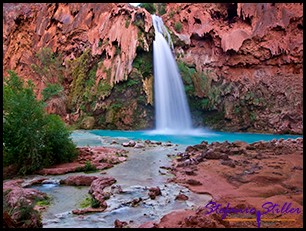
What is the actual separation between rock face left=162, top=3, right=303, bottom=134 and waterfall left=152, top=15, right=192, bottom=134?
48.9 inches

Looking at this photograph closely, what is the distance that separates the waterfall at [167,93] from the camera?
2575 centimetres

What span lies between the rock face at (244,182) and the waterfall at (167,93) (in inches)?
528

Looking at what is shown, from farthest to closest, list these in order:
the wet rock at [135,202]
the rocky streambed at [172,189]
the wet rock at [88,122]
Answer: the wet rock at [88,122] → the wet rock at [135,202] → the rocky streambed at [172,189]

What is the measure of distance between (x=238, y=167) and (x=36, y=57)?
29.9 metres

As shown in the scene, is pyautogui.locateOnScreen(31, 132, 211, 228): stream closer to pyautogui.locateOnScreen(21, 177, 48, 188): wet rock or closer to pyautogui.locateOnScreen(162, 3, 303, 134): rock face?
pyautogui.locateOnScreen(21, 177, 48, 188): wet rock

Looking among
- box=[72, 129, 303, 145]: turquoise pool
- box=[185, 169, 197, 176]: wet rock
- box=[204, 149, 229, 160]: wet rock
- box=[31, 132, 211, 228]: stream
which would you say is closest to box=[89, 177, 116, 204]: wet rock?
box=[31, 132, 211, 228]: stream

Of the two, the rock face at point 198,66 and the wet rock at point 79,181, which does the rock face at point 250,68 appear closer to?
the rock face at point 198,66

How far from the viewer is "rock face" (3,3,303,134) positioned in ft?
84.5

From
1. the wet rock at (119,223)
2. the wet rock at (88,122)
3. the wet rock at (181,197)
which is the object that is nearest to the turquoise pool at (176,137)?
the wet rock at (88,122)

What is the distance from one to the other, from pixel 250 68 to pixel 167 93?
8.75 m

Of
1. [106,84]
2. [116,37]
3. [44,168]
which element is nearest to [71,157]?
[44,168]

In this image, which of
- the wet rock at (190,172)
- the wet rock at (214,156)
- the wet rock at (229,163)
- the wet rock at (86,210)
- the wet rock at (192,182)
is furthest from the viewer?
the wet rock at (214,156)

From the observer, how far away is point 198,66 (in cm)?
2880

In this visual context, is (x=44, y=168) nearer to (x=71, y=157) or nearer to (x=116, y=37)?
(x=71, y=157)
